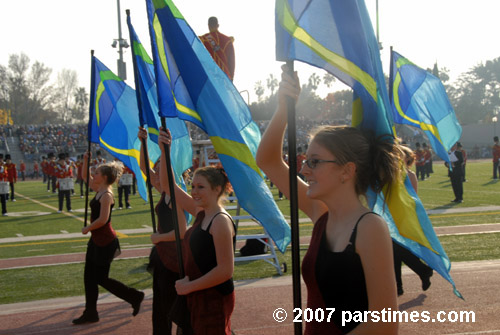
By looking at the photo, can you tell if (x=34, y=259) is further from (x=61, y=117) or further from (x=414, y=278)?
(x=61, y=117)

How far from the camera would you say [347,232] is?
2518 mm

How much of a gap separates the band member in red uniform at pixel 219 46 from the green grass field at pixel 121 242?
340cm

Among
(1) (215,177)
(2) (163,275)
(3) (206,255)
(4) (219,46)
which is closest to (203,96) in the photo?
(1) (215,177)

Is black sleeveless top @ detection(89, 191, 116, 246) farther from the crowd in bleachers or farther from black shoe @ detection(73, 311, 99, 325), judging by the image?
the crowd in bleachers

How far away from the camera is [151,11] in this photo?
5074 mm

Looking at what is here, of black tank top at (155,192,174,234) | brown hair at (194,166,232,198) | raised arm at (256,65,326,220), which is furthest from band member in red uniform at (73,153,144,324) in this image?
raised arm at (256,65,326,220)

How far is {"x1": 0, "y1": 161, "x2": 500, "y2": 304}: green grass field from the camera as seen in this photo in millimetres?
9055

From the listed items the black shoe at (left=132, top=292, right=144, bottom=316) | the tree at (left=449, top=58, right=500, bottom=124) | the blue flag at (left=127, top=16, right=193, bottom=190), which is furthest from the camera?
the tree at (left=449, top=58, right=500, bottom=124)

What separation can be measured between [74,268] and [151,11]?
6.50 meters

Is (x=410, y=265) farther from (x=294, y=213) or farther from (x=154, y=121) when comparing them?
→ (x=294, y=213)

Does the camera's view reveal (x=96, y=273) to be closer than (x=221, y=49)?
Yes

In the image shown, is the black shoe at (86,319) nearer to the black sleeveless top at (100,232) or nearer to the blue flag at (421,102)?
the black sleeveless top at (100,232)

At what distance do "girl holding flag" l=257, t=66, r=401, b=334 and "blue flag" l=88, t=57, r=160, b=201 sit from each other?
5.02 m

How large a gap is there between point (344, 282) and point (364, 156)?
59cm
